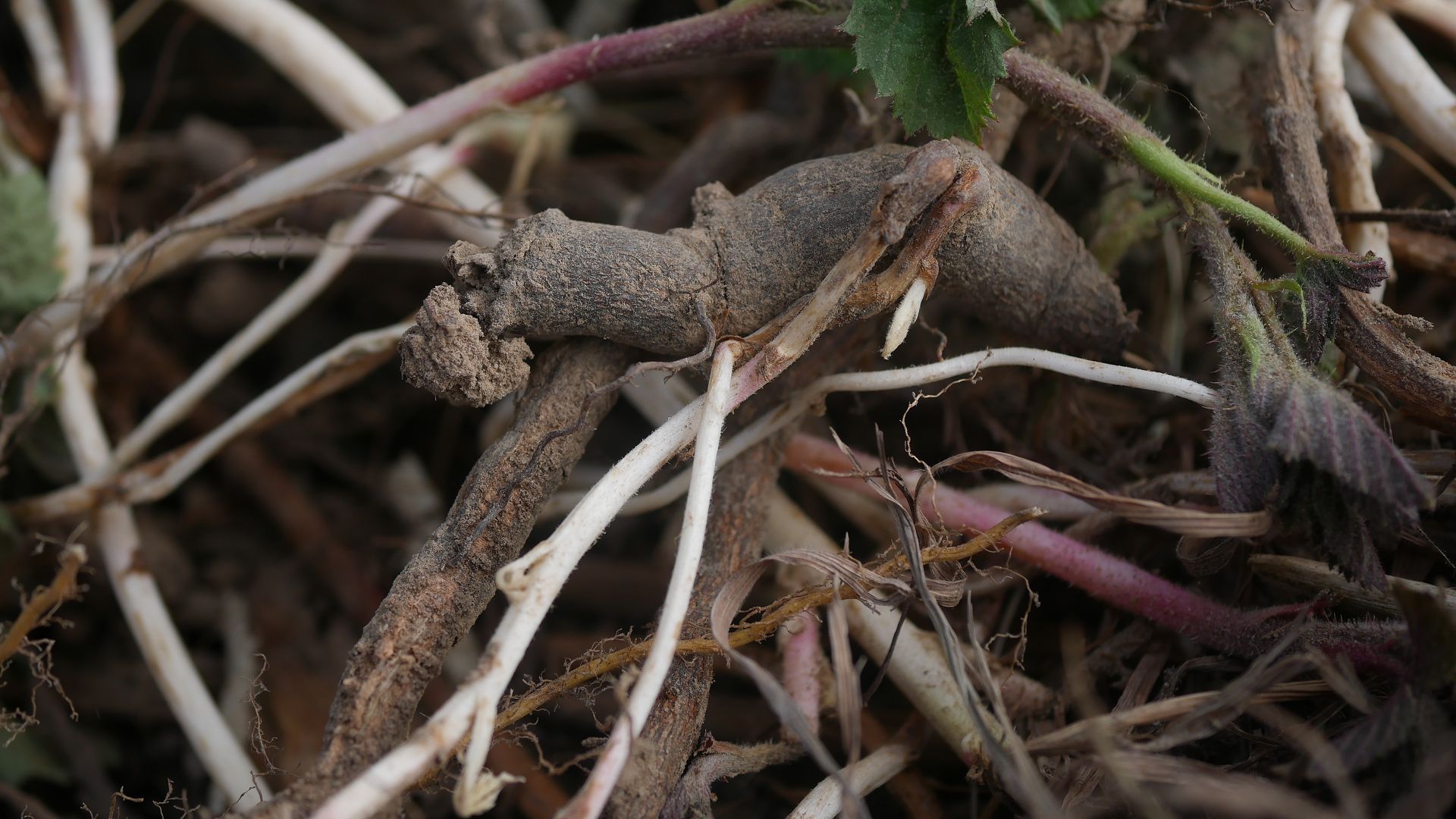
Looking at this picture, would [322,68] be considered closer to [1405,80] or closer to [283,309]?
[283,309]

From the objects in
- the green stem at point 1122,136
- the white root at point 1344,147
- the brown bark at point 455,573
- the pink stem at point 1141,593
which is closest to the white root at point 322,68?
the brown bark at point 455,573

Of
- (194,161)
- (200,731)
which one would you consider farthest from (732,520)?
(194,161)

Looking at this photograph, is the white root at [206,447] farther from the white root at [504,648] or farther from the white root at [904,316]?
the white root at [904,316]

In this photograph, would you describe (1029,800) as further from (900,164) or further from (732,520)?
(900,164)

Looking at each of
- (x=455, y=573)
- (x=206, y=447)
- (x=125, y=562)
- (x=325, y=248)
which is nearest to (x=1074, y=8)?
(x=455, y=573)

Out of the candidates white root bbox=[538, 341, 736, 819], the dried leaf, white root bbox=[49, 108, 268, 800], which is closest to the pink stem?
the dried leaf
